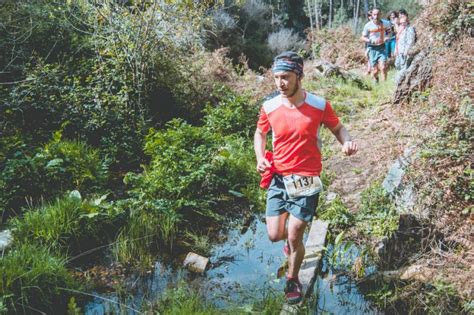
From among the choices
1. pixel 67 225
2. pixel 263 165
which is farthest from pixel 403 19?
pixel 67 225

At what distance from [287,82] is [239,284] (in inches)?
83.3

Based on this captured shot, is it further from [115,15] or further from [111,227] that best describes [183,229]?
[115,15]

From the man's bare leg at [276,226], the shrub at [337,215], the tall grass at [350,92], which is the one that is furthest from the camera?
the tall grass at [350,92]

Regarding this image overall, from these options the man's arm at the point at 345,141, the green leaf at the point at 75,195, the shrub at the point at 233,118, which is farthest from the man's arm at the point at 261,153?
the shrub at the point at 233,118

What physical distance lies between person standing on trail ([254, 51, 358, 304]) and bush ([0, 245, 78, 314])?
6.82ft

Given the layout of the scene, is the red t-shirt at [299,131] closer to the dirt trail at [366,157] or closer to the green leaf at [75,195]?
the dirt trail at [366,157]

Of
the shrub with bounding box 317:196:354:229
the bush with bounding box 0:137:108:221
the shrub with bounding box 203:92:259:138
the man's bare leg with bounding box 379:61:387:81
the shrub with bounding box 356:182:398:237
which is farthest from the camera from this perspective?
the man's bare leg with bounding box 379:61:387:81

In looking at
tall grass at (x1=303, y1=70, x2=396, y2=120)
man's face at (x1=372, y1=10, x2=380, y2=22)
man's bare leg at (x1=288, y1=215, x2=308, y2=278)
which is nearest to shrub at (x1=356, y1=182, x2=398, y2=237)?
man's bare leg at (x1=288, y1=215, x2=308, y2=278)

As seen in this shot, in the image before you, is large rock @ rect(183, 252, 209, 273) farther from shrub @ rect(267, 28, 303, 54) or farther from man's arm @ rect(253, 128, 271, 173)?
shrub @ rect(267, 28, 303, 54)

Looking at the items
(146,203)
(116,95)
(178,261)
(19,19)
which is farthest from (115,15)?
(178,261)

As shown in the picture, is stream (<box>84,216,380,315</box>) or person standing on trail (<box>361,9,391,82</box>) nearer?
stream (<box>84,216,380,315</box>)

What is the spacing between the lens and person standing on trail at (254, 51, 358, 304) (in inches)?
139

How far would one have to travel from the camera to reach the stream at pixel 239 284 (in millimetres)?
3928

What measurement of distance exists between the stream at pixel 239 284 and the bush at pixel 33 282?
0.32 m
